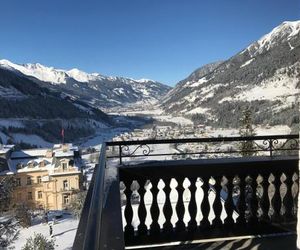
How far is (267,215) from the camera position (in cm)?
504

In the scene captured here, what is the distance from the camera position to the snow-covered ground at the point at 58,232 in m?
24.7

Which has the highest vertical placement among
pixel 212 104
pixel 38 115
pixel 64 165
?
pixel 212 104

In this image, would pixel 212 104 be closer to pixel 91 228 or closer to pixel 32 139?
pixel 32 139

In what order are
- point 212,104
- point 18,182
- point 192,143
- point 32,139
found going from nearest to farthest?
point 192,143 < point 18,182 < point 32,139 < point 212,104

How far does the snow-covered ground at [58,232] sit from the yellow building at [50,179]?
7.09 meters

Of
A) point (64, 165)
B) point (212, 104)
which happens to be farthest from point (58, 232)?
point (212, 104)

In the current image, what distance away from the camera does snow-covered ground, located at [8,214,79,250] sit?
2466 cm

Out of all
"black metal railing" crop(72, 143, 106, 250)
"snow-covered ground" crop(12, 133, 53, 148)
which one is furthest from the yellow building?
"snow-covered ground" crop(12, 133, 53, 148)

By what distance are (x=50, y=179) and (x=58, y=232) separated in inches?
588

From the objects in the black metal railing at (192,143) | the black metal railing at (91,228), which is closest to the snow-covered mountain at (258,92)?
the black metal railing at (192,143)

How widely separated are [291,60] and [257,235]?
158160mm

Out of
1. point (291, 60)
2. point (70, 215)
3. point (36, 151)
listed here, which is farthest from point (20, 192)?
point (291, 60)

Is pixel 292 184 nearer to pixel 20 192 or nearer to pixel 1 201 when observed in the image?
pixel 1 201

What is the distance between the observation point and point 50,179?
42.2 metres
